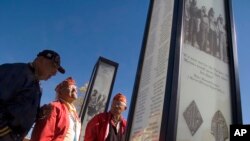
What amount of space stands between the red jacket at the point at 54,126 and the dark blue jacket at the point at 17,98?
0.89 metres

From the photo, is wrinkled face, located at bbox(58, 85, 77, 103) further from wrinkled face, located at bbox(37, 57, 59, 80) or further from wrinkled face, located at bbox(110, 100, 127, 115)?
wrinkled face, located at bbox(37, 57, 59, 80)

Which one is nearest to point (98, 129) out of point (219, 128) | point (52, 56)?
point (52, 56)

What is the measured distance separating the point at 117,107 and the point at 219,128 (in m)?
1.92

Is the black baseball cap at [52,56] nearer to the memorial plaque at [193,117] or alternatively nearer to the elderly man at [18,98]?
the elderly man at [18,98]

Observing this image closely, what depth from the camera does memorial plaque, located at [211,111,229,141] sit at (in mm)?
2543

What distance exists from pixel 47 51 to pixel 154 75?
106 cm

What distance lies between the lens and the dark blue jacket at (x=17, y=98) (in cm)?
199

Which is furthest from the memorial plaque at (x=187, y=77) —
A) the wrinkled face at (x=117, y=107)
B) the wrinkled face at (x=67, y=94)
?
the wrinkled face at (x=117, y=107)

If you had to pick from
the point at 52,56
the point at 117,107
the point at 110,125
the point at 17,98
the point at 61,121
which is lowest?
the point at 17,98

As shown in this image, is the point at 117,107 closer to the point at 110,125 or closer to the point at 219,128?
the point at 110,125

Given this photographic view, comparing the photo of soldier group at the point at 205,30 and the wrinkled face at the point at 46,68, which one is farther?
the photo of soldier group at the point at 205,30

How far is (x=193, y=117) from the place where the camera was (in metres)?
2.48

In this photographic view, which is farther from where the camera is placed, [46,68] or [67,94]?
[67,94]

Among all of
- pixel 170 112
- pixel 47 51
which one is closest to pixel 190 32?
pixel 170 112
